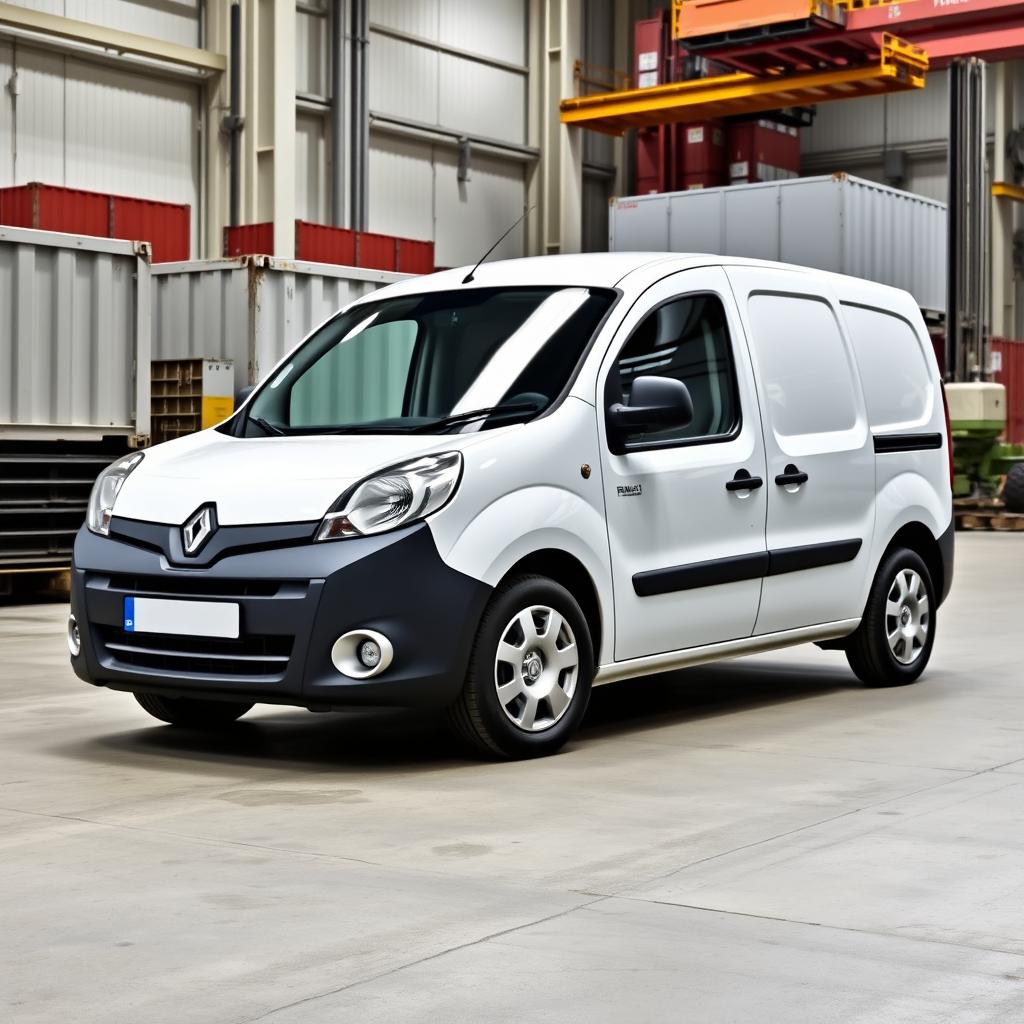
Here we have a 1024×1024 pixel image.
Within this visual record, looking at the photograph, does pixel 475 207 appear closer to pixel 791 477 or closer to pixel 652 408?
pixel 791 477

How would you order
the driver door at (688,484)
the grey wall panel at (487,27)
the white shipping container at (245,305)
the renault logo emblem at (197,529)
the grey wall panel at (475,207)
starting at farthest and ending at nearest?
the grey wall panel at (475,207)
the grey wall panel at (487,27)
the white shipping container at (245,305)
the driver door at (688,484)
the renault logo emblem at (197,529)

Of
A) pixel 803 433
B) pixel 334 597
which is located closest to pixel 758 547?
pixel 803 433

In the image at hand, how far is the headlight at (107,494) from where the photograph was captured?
5758mm

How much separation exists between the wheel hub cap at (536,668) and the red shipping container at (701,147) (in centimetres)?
3014

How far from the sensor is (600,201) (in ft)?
119

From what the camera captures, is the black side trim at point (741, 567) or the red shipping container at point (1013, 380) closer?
the black side trim at point (741, 567)

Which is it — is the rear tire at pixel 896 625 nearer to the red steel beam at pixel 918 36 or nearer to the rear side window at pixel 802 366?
the rear side window at pixel 802 366

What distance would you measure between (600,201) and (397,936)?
33481 millimetres

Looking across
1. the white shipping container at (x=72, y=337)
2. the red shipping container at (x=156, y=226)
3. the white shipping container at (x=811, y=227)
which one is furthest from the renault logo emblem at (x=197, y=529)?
the white shipping container at (x=811, y=227)

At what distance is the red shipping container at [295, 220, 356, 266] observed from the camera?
2416 centimetres

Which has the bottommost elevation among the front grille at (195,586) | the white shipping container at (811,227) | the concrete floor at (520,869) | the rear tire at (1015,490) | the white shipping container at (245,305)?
the concrete floor at (520,869)

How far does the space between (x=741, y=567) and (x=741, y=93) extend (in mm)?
25263

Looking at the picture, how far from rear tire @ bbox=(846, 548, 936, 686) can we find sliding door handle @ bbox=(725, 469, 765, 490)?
109 cm

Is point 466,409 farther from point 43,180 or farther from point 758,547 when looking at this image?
point 43,180
